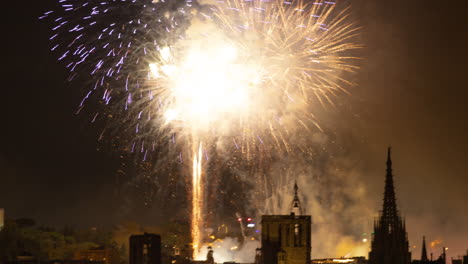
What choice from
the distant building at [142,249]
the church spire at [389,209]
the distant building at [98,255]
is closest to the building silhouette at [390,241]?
the church spire at [389,209]

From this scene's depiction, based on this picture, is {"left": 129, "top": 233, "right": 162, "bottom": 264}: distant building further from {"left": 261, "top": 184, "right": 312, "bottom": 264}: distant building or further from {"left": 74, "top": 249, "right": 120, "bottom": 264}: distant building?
{"left": 74, "top": 249, "right": 120, "bottom": 264}: distant building

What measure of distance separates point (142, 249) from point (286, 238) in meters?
24.1

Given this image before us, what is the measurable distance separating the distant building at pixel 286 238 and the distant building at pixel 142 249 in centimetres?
1975

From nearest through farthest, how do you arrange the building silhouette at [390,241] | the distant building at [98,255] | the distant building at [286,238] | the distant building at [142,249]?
1. the distant building at [142,249]
2. the distant building at [286,238]
3. the building silhouette at [390,241]
4. the distant building at [98,255]

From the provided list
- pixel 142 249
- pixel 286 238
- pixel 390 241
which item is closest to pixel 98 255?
pixel 286 238

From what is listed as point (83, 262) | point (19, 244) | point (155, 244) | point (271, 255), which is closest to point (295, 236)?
point (271, 255)

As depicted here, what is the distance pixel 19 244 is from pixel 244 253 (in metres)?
53.3

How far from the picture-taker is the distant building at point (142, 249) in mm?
83312

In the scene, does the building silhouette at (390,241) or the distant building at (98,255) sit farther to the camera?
the distant building at (98,255)

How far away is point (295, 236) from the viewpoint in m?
101

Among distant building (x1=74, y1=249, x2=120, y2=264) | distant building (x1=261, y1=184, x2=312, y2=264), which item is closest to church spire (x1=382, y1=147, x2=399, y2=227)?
distant building (x1=261, y1=184, x2=312, y2=264)

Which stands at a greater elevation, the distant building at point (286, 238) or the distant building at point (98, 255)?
the distant building at point (286, 238)

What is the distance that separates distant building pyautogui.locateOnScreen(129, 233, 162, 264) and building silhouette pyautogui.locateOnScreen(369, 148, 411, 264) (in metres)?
46.5

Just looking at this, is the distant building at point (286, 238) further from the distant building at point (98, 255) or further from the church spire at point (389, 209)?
the distant building at point (98, 255)
